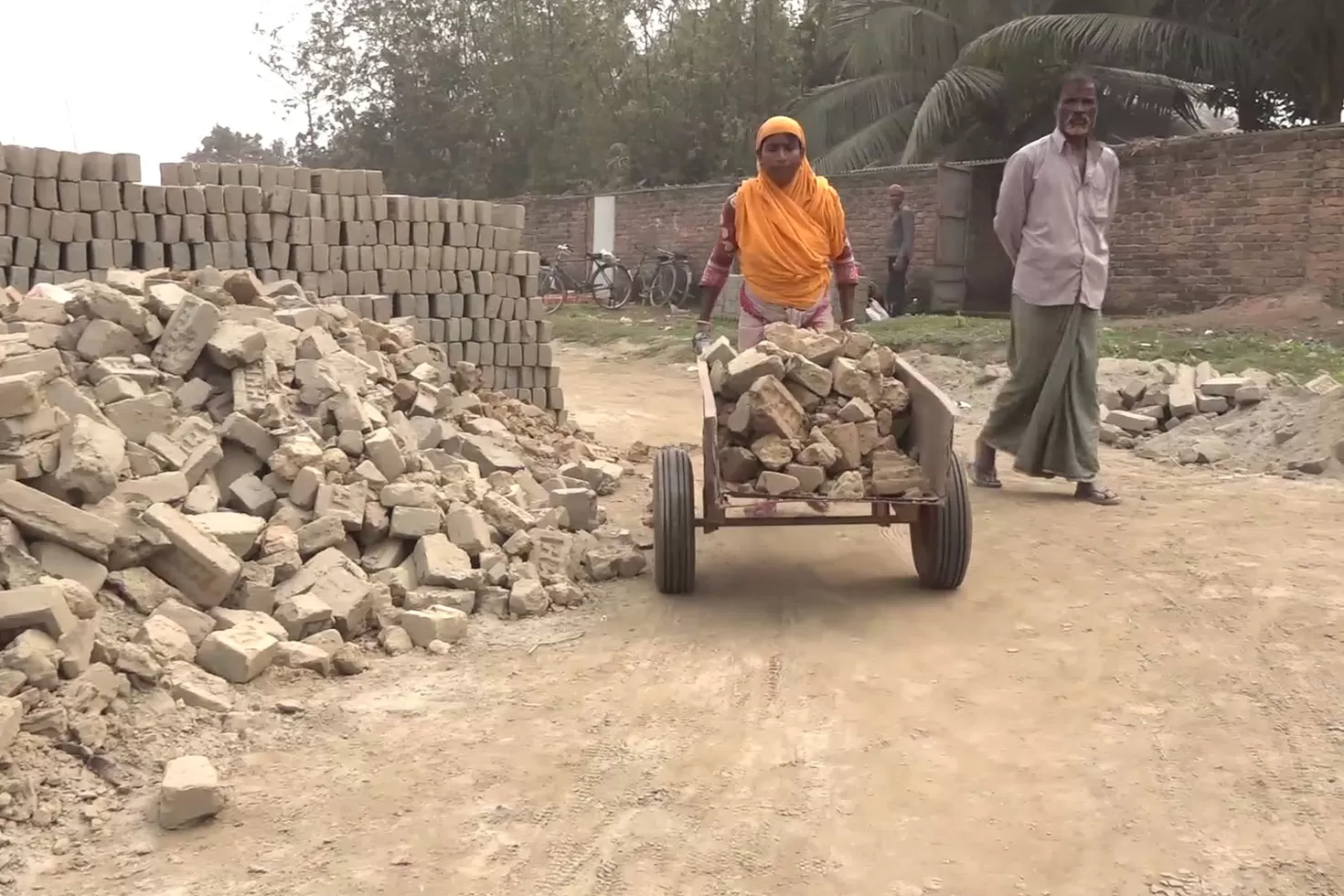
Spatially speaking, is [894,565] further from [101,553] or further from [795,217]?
[101,553]

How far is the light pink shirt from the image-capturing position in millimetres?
6070

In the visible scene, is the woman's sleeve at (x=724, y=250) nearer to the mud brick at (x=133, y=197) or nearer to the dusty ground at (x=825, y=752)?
the dusty ground at (x=825, y=752)

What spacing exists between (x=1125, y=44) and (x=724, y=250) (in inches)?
560

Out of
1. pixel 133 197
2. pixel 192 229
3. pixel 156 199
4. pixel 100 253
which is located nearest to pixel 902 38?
pixel 192 229

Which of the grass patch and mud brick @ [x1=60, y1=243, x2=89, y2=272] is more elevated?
mud brick @ [x1=60, y1=243, x2=89, y2=272]

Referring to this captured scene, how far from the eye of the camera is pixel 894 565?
520 cm

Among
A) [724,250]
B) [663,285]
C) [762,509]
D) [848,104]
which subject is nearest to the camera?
[762,509]

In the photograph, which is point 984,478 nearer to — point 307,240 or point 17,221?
point 307,240

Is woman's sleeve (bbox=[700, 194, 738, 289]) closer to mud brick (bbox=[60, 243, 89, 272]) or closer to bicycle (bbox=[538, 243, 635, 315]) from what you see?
mud brick (bbox=[60, 243, 89, 272])

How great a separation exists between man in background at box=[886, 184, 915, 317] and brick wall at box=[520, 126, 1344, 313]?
90cm

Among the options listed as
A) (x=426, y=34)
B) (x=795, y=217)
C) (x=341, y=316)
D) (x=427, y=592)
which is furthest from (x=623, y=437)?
(x=426, y=34)

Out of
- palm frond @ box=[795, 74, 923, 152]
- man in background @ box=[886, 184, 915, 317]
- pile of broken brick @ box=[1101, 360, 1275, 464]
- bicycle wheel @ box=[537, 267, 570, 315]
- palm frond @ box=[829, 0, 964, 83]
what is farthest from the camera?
palm frond @ box=[795, 74, 923, 152]

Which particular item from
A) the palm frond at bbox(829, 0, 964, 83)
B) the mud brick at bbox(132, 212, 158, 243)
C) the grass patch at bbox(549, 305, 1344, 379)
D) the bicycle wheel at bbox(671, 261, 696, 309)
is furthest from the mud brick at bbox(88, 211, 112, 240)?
the palm frond at bbox(829, 0, 964, 83)

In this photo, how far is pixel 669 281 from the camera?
20234 millimetres
